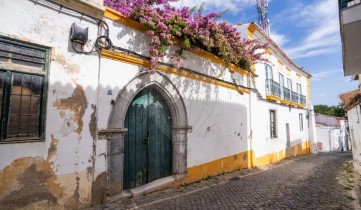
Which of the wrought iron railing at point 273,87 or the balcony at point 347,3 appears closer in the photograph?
the balcony at point 347,3

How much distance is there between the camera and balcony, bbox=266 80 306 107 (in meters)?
13.8

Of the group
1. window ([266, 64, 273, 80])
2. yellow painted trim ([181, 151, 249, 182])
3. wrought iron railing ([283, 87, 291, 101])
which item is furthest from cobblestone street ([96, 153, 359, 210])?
wrought iron railing ([283, 87, 291, 101])

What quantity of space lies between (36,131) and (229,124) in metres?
6.67

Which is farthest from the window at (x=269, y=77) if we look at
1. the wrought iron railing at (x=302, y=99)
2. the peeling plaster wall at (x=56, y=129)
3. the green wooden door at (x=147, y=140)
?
the peeling plaster wall at (x=56, y=129)

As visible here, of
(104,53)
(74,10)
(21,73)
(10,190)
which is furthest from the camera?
(104,53)

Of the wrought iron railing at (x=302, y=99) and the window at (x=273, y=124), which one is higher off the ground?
the wrought iron railing at (x=302, y=99)

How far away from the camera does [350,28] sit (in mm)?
4723

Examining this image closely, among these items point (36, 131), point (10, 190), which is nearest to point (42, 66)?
point (36, 131)

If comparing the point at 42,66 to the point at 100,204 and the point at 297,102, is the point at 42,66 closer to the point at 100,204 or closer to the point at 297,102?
the point at 100,204

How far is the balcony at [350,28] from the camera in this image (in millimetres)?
4438

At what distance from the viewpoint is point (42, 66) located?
449 cm

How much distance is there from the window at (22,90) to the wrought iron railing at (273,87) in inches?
459

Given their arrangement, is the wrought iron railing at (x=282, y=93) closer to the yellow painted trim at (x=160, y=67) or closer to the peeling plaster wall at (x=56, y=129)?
the yellow painted trim at (x=160, y=67)

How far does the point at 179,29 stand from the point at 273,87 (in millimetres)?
9261
